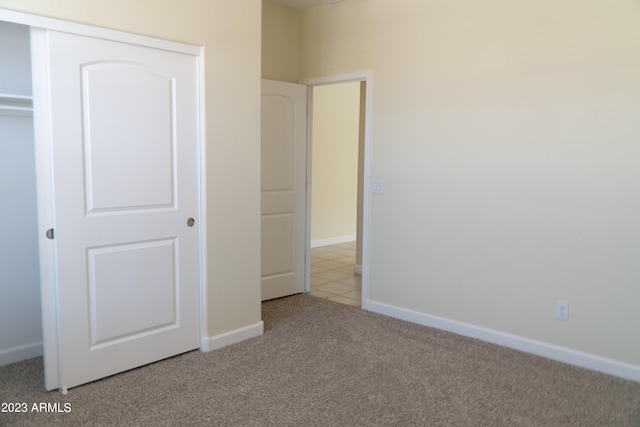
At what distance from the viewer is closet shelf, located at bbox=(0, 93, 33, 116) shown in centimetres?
267

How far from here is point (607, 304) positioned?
9.71 feet

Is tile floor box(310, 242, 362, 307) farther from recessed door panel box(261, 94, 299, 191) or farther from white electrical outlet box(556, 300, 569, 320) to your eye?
white electrical outlet box(556, 300, 569, 320)

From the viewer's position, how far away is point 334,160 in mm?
7469

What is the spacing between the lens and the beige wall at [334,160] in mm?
7188

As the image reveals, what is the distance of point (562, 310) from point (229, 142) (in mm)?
2486

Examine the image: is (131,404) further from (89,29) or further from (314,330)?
(89,29)

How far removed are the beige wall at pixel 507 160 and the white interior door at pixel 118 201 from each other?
168 centimetres

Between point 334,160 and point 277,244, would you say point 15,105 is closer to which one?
point 277,244

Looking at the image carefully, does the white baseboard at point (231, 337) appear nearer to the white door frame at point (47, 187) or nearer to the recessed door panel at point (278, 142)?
the white door frame at point (47, 187)

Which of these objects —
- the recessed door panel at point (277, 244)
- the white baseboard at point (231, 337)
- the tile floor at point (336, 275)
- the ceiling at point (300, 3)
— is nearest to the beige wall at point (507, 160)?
the ceiling at point (300, 3)

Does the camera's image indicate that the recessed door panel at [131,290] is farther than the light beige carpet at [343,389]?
Yes

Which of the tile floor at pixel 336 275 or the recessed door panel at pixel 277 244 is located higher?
the recessed door panel at pixel 277 244

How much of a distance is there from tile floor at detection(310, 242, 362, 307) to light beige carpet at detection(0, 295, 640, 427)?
47.6 inches

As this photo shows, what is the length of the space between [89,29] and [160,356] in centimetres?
198
